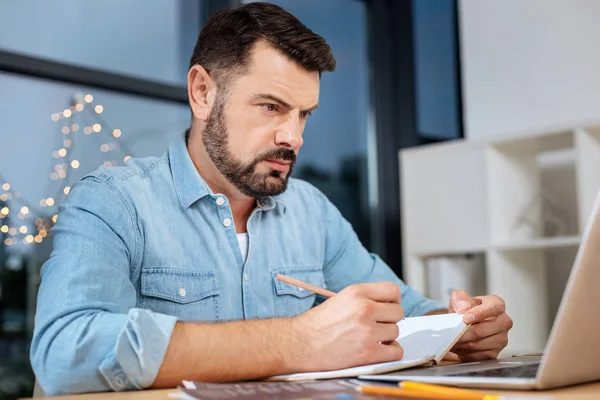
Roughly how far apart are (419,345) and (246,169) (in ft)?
1.80

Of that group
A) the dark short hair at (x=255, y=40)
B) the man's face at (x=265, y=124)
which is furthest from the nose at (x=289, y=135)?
the dark short hair at (x=255, y=40)

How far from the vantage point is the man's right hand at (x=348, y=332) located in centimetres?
99

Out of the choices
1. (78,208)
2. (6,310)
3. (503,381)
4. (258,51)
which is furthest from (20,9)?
(503,381)

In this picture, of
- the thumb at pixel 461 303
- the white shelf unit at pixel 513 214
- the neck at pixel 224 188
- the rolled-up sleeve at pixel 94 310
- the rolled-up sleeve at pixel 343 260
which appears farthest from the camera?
the white shelf unit at pixel 513 214

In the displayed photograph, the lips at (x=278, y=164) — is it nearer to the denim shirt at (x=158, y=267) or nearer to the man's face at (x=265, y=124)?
the man's face at (x=265, y=124)

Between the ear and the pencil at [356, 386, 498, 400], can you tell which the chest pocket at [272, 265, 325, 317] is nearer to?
the ear

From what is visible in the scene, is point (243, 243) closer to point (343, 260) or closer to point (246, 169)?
point (246, 169)

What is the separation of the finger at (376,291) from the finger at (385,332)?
37mm

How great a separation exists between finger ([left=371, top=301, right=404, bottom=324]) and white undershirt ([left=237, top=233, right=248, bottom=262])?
517 millimetres

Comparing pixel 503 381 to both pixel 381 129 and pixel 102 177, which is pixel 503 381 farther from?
pixel 381 129

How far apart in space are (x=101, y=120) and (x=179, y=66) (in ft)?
1.42

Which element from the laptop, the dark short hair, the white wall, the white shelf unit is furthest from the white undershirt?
the white wall

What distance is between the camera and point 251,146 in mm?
1521

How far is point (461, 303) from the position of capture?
1260 mm
